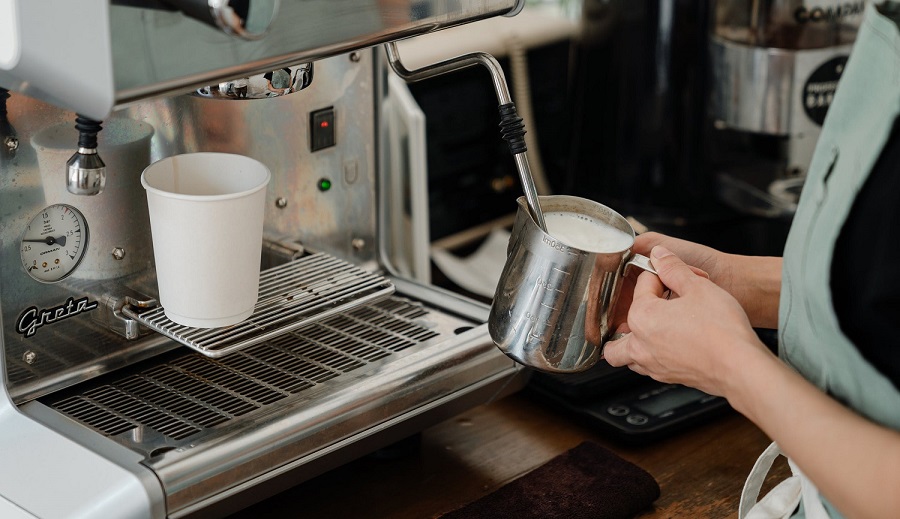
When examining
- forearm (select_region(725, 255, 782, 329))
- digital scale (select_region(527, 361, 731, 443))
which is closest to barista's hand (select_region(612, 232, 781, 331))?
forearm (select_region(725, 255, 782, 329))

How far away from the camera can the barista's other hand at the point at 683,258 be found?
83 centimetres

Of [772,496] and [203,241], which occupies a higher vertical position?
[203,241]

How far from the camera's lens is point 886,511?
595 millimetres

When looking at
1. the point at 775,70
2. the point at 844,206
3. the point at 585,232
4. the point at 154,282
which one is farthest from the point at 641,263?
the point at 775,70

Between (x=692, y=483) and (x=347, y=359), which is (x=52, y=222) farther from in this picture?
(x=692, y=483)

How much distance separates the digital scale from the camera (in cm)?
102

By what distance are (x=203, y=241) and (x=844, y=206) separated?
16.4 inches

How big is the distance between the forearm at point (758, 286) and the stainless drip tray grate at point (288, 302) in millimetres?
283

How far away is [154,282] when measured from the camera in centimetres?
89

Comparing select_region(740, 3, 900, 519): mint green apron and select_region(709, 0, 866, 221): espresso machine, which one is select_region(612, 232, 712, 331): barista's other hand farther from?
select_region(709, 0, 866, 221): espresso machine

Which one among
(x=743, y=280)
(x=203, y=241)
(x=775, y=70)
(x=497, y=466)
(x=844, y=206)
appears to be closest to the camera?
(x=844, y=206)

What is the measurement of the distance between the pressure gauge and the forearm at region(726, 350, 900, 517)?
1.65ft

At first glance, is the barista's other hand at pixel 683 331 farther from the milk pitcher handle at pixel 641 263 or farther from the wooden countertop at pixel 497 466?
the wooden countertop at pixel 497 466

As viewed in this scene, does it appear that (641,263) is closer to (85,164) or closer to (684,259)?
(684,259)
